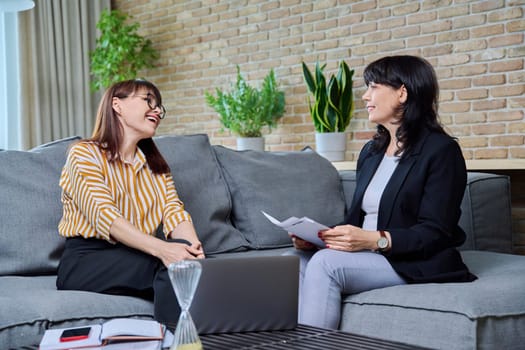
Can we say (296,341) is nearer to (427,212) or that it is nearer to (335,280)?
(335,280)

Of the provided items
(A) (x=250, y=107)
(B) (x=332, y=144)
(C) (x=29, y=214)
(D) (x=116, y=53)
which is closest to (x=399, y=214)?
(C) (x=29, y=214)

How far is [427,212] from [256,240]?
863 millimetres

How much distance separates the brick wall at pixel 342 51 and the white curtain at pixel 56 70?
1.73 feet

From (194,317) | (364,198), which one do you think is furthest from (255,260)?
(364,198)

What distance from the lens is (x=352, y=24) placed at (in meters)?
4.71

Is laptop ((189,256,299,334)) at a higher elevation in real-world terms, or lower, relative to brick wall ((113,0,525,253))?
lower

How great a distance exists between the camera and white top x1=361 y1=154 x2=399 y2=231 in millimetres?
2367

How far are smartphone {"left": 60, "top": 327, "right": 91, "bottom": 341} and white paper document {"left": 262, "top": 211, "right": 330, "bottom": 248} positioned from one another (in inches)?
27.3

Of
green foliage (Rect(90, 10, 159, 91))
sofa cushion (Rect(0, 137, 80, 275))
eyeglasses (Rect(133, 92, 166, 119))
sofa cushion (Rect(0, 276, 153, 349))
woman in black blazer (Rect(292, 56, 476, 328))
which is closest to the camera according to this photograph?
sofa cushion (Rect(0, 276, 153, 349))

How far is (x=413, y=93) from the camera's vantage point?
7.65 ft

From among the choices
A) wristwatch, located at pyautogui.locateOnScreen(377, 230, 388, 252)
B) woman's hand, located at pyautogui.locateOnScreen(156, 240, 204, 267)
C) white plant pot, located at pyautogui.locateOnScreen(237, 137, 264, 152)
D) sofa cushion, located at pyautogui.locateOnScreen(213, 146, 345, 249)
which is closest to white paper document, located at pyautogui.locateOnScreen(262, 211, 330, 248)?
wristwatch, located at pyautogui.locateOnScreen(377, 230, 388, 252)

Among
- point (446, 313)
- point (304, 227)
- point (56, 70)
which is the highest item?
point (56, 70)

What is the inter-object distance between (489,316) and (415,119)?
727 millimetres

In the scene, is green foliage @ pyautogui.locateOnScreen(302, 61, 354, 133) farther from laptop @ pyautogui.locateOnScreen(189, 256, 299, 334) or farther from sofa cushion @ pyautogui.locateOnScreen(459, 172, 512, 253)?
laptop @ pyautogui.locateOnScreen(189, 256, 299, 334)
